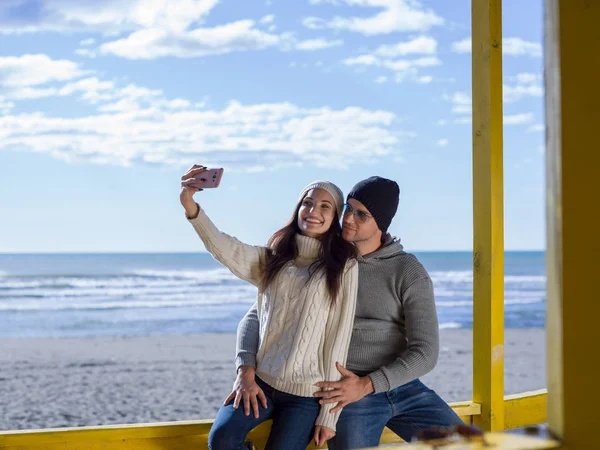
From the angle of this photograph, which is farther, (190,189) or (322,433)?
(190,189)

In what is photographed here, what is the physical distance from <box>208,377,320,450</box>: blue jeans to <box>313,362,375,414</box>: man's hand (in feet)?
0.17

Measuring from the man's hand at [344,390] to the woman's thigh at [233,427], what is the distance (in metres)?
0.20

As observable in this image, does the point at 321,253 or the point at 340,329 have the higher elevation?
the point at 321,253

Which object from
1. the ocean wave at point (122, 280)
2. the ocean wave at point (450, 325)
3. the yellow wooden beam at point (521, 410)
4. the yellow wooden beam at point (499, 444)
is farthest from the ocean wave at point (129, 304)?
the yellow wooden beam at point (499, 444)

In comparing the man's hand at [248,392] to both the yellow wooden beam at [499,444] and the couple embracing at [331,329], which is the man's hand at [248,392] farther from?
the yellow wooden beam at [499,444]

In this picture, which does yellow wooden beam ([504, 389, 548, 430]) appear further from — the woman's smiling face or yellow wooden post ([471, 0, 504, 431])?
the woman's smiling face

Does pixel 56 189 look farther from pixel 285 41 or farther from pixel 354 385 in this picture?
pixel 354 385

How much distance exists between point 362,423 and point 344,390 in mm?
128

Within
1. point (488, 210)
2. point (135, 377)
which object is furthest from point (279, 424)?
point (135, 377)

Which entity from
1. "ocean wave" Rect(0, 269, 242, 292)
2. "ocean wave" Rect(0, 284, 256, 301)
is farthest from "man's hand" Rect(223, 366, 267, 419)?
"ocean wave" Rect(0, 269, 242, 292)

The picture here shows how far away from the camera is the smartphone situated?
2340mm

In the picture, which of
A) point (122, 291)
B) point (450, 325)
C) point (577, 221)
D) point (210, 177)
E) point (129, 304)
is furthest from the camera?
point (122, 291)

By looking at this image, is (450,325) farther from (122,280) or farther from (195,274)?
(122,280)

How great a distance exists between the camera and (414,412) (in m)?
2.42
